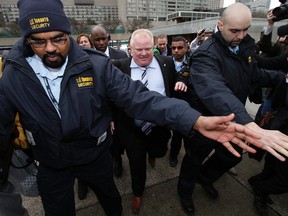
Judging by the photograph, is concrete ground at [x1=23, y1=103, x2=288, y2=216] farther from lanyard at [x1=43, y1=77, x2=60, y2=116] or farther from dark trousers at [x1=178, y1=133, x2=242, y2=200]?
lanyard at [x1=43, y1=77, x2=60, y2=116]

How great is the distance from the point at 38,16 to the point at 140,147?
1501 mm

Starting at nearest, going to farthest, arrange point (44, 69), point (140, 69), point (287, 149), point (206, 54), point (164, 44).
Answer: point (287, 149) < point (44, 69) < point (206, 54) < point (140, 69) < point (164, 44)

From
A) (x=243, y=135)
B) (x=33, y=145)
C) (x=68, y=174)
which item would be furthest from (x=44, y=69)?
(x=243, y=135)

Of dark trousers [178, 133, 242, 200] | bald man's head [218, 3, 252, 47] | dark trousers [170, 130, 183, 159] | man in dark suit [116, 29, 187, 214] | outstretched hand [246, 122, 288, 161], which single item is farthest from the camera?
dark trousers [170, 130, 183, 159]

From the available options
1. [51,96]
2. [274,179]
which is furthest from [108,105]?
[274,179]

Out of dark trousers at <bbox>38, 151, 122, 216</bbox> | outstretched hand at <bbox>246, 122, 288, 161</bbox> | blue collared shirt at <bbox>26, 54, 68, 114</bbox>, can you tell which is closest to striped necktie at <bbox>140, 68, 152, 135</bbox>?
dark trousers at <bbox>38, 151, 122, 216</bbox>

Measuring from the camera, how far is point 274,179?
83.0 inches

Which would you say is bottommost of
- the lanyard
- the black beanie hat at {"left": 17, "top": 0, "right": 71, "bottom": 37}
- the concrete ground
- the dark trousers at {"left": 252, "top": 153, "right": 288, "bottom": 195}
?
the concrete ground

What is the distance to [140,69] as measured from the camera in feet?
7.64

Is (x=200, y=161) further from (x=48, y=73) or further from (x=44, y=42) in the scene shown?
(x=44, y=42)

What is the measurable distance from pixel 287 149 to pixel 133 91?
0.99m

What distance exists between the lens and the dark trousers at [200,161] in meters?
2.15

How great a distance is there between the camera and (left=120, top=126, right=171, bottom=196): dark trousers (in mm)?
2271

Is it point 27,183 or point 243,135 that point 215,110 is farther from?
point 27,183
